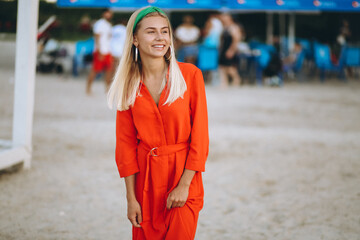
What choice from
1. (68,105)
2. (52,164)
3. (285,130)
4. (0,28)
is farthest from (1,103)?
(285,130)

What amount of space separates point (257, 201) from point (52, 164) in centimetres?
253

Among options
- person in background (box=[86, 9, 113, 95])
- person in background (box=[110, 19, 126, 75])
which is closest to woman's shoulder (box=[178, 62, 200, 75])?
person in background (box=[86, 9, 113, 95])

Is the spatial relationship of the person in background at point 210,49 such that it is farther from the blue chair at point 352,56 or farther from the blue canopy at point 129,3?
the blue canopy at point 129,3

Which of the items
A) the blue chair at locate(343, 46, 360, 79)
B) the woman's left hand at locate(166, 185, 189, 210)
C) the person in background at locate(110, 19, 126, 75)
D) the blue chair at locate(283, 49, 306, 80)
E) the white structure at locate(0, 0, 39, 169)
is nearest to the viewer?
the woman's left hand at locate(166, 185, 189, 210)

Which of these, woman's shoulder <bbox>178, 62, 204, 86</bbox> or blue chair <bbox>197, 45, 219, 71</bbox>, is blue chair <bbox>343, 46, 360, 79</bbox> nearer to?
blue chair <bbox>197, 45, 219, 71</bbox>

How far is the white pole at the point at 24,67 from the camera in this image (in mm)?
4875

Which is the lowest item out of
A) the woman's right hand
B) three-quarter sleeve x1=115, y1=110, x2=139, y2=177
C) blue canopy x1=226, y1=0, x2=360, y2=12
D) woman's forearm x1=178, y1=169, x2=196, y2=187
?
the woman's right hand

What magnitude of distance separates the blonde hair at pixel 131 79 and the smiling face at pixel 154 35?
0.10ft

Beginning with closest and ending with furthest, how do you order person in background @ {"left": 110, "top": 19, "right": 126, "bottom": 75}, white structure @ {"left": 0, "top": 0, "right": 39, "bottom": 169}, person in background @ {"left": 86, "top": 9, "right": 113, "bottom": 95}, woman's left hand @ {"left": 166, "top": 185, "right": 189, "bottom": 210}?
woman's left hand @ {"left": 166, "top": 185, "right": 189, "bottom": 210}, white structure @ {"left": 0, "top": 0, "right": 39, "bottom": 169}, person in background @ {"left": 86, "top": 9, "right": 113, "bottom": 95}, person in background @ {"left": 110, "top": 19, "right": 126, "bottom": 75}

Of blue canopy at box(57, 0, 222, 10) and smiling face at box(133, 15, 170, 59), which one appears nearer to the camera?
smiling face at box(133, 15, 170, 59)

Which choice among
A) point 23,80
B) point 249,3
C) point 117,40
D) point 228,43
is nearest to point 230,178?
point 23,80

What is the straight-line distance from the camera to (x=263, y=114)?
9117 millimetres

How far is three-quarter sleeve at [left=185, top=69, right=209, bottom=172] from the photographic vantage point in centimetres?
213

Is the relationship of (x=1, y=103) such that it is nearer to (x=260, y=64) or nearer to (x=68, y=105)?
(x=68, y=105)
